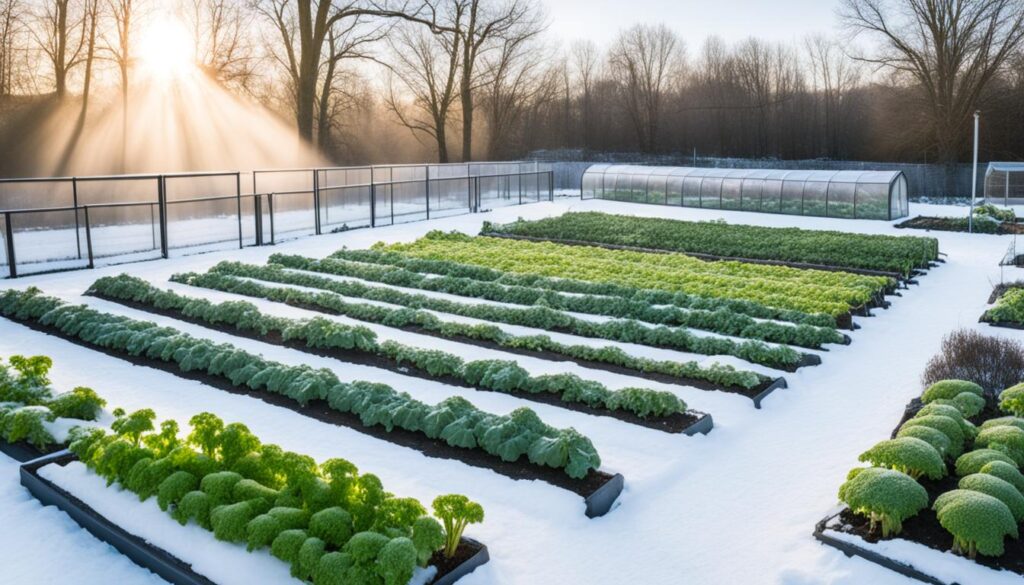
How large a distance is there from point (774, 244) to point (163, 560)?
2026 centimetres

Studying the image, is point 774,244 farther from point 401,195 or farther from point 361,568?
point 361,568

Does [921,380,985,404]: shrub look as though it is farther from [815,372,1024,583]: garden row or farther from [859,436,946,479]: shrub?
[859,436,946,479]: shrub

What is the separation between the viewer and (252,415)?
35.1 ft

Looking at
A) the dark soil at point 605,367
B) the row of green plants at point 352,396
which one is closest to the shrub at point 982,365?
the dark soil at point 605,367

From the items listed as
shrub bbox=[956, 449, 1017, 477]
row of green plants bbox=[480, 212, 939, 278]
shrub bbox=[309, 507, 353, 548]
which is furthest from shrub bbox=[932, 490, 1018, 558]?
row of green plants bbox=[480, 212, 939, 278]

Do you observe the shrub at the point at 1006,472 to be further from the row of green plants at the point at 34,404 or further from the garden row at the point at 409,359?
the row of green plants at the point at 34,404

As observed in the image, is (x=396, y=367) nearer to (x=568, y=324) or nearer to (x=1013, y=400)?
(x=568, y=324)

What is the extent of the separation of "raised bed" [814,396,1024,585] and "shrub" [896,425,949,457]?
65cm

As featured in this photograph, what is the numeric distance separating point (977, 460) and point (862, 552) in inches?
75.5

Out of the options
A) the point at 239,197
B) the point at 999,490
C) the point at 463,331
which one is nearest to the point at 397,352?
the point at 463,331

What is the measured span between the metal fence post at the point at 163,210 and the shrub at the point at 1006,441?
2084cm

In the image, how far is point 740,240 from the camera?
966 inches

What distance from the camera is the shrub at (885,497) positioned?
7.27 metres

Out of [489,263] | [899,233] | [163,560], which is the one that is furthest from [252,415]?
[899,233]
